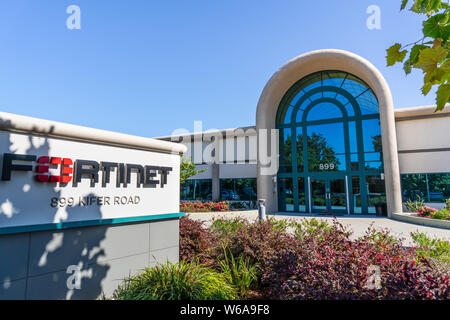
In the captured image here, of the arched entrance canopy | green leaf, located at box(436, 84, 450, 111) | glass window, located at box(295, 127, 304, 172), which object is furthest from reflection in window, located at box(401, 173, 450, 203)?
green leaf, located at box(436, 84, 450, 111)

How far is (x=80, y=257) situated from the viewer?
15.0 ft

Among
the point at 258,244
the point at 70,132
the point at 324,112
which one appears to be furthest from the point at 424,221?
the point at 70,132

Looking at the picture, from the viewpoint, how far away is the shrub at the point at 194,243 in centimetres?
633

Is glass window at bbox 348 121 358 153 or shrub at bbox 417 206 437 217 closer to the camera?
shrub at bbox 417 206 437 217

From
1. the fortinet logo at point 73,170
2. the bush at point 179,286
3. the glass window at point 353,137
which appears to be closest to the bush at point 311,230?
the bush at point 179,286

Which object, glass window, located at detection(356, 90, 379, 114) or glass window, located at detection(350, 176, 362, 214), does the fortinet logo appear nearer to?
glass window, located at detection(350, 176, 362, 214)

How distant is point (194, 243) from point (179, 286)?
2.46 m

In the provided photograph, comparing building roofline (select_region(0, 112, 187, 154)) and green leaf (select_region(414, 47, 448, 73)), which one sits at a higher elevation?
building roofline (select_region(0, 112, 187, 154))

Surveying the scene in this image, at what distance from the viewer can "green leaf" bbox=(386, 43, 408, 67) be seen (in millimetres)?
2158

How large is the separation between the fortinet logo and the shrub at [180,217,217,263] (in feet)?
5.84

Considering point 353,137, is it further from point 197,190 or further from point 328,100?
point 197,190

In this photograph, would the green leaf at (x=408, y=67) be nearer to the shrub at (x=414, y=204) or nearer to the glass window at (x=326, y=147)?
the shrub at (x=414, y=204)

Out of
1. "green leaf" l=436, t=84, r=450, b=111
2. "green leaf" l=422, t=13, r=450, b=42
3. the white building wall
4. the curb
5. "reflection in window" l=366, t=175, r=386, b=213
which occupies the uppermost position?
the white building wall
